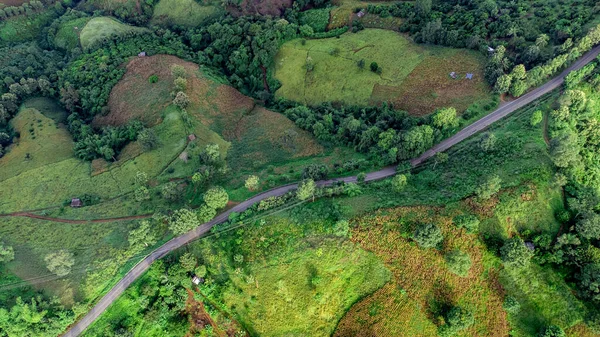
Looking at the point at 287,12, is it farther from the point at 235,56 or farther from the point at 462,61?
the point at 462,61

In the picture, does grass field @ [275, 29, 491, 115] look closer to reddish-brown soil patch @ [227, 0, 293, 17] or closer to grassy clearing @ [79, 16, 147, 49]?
reddish-brown soil patch @ [227, 0, 293, 17]

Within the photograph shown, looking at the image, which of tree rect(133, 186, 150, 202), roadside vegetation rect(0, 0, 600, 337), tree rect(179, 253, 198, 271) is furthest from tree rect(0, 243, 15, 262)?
tree rect(179, 253, 198, 271)

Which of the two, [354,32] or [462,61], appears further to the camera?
[354,32]

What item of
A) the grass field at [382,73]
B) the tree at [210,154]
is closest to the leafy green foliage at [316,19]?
the grass field at [382,73]

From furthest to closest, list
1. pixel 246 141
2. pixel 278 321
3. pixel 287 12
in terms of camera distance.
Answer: pixel 287 12, pixel 246 141, pixel 278 321

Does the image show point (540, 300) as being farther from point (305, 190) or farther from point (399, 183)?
point (305, 190)

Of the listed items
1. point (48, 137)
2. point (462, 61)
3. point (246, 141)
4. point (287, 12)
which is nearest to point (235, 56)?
point (287, 12)
